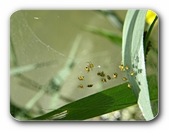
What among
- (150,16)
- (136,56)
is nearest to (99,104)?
(136,56)

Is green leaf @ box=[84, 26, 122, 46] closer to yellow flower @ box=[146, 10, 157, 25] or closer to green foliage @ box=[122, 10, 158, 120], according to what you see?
green foliage @ box=[122, 10, 158, 120]

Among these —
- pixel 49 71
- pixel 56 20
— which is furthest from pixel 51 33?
pixel 49 71

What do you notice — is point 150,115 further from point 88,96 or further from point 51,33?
point 51,33

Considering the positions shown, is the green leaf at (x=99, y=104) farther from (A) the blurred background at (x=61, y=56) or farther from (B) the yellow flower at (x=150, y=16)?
(B) the yellow flower at (x=150, y=16)

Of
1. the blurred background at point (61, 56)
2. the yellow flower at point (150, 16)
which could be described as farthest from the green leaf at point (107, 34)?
the yellow flower at point (150, 16)

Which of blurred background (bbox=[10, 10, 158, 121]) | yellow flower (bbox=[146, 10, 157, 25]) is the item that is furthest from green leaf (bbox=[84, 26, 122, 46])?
yellow flower (bbox=[146, 10, 157, 25])
